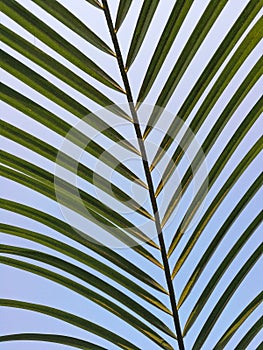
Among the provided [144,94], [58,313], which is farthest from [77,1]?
[58,313]

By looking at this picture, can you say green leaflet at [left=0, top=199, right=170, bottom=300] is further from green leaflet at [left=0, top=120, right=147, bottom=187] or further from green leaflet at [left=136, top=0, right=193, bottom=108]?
green leaflet at [left=136, top=0, right=193, bottom=108]

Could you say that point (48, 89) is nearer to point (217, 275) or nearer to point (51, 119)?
point (51, 119)

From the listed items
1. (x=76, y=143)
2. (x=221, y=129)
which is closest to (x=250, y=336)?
(x=221, y=129)

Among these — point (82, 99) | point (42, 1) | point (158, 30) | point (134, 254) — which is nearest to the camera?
point (42, 1)

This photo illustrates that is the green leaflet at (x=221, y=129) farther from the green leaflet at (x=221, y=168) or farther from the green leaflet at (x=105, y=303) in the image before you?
the green leaflet at (x=105, y=303)

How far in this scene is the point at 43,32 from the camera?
101 cm

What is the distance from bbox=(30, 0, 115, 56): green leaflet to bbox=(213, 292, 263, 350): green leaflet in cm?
58

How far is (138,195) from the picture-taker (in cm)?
115

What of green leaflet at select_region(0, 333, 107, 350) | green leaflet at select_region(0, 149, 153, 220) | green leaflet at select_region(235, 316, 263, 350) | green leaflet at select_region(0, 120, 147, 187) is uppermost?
green leaflet at select_region(0, 120, 147, 187)

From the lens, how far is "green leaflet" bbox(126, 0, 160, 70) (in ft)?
3.35

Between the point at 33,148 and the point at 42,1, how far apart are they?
279 mm

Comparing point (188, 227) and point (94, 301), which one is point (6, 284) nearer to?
point (94, 301)

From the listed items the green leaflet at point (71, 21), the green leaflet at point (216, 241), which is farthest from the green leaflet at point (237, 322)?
the green leaflet at point (71, 21)

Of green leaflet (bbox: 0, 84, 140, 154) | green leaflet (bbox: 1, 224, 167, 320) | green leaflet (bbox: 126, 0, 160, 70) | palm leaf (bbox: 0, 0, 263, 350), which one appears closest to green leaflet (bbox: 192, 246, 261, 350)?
palm leaf (bbox: 0, 0, 263, 350)
